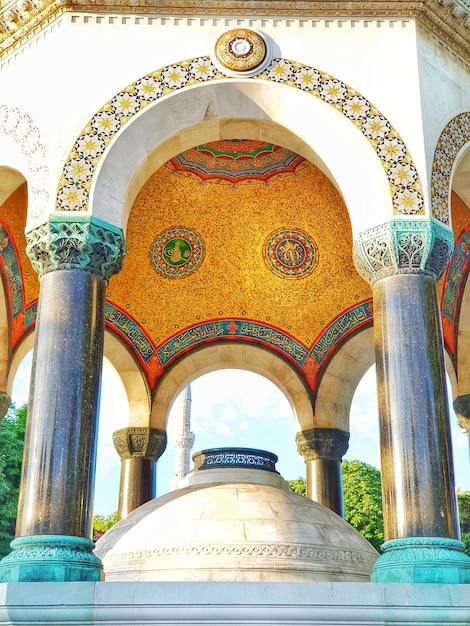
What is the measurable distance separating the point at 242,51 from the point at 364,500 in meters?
19.9

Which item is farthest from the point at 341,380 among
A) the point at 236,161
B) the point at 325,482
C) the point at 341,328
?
the point at 236,161

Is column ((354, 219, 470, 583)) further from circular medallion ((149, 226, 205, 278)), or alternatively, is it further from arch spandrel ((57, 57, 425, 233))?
circular medallion ((149, 226, 205, 278))

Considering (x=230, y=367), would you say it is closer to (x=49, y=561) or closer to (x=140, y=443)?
(x=140, y=443)

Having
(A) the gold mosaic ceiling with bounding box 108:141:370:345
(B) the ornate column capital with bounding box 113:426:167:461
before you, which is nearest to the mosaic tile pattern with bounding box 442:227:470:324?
(A) the gold mosaic ceiling with bounding box 108:141:370:345

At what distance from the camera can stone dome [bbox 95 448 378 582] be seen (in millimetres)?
7129

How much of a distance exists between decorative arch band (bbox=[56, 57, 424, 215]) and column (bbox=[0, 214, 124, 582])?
0.40 meters

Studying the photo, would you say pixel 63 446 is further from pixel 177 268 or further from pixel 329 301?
pixel 329 301

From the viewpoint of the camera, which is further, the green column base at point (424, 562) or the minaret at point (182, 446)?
the minaret at point (182, 446)

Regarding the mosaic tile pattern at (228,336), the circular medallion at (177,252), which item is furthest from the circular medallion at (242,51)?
the mosaic tile pattern at (228,336)

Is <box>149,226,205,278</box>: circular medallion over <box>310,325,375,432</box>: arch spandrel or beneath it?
over

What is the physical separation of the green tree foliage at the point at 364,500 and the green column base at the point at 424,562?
59.3 ft

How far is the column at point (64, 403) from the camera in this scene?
19.9 ft

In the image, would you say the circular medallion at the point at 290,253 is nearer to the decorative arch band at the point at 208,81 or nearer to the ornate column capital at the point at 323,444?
the ornate column capital at the point at 323,444

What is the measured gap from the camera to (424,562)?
6031mm
